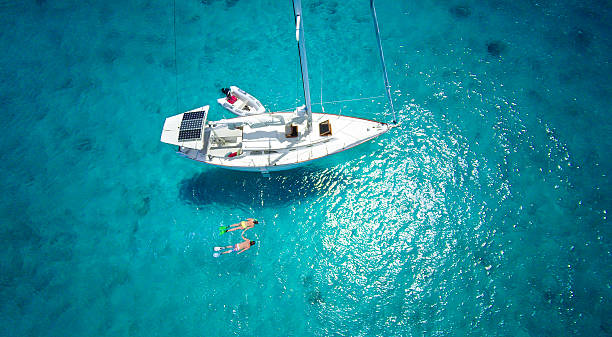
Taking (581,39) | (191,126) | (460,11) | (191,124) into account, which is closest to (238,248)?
(191,126)

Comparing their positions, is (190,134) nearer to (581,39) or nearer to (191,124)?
(191,124)

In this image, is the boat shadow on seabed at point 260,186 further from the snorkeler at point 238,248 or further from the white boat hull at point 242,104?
the white boat hull at point 242,104

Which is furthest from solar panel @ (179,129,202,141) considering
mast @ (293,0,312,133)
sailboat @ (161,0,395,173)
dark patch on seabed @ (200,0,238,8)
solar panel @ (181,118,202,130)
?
dark patch on seabed @ (200,0,238,8)

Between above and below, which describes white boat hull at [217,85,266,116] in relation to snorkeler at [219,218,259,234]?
above

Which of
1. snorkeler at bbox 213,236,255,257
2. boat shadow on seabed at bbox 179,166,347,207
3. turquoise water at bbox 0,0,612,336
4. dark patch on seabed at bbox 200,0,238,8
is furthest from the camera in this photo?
dark patch on seabed at bbox 200,0,238,8

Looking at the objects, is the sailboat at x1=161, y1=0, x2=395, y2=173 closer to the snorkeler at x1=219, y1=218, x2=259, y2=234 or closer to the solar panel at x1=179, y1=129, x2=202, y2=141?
the solar panel at x1=179, y1=129, x2=202, y2=141

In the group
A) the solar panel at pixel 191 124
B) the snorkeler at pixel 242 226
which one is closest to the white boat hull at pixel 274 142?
the solar panel at pixel 191 124
